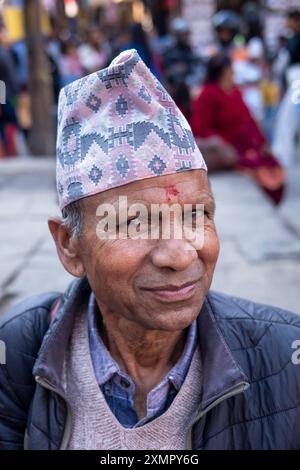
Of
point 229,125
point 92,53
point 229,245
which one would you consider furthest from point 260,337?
point 92,53

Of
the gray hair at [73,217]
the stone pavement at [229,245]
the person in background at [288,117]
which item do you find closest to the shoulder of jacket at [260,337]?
the gray hair at [73,217]

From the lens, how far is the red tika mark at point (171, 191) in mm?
1479

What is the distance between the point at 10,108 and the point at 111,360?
314 inches

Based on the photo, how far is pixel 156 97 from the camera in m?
1.49

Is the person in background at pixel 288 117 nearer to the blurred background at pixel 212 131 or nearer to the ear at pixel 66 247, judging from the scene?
the blurred background at pixel 212 131

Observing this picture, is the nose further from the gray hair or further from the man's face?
the gray hair

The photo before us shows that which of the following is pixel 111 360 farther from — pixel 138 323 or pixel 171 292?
pixel 171 292

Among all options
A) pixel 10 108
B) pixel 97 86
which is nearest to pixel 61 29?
pixel 10 108

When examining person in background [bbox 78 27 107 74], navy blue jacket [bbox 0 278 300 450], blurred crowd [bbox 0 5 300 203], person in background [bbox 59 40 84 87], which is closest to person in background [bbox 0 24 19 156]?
blurred crowd [bbox 0 5 300 203]

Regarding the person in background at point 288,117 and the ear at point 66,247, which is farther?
the person in background at point 288,117

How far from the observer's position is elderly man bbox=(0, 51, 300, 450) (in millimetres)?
1472

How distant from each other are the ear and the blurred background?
1182 mm

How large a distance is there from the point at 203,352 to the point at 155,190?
0.45 meters

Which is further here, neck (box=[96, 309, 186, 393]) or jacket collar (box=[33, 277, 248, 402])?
neck (box=[96, 309, 186, 393])
